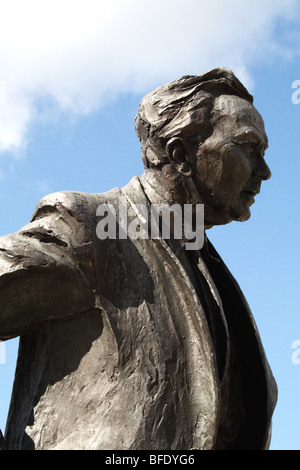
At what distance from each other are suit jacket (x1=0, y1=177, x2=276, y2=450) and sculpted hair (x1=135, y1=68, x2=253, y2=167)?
59 centimetres

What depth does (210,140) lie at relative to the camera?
5375 millimetres

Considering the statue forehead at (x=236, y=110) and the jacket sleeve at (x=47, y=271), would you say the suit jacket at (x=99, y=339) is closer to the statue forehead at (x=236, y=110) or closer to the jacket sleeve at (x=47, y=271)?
the jacket sleeve at (x=47, y=271)

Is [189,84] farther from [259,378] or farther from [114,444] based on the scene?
[114,444]

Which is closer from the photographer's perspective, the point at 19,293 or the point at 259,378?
the point at 19,293

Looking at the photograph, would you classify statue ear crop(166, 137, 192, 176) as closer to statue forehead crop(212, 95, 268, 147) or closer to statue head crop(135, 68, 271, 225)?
statue head crop(135, 68, 271, 225)

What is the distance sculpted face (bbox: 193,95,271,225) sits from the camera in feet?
17.6

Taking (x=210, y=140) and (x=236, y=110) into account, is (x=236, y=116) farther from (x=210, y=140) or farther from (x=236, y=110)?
(x=210, y=140)

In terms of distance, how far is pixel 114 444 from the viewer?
457 centimetres

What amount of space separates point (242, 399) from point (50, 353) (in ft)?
3.55

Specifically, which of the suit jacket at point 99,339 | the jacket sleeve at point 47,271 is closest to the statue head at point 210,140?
the suit jacket at point 99,339

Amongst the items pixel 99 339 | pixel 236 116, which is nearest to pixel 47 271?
pixel 99 339

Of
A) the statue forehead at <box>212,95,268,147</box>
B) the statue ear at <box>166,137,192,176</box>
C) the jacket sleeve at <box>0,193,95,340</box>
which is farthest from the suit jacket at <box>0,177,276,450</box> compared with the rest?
the statue forehead at <box>212,95,268,147</box>

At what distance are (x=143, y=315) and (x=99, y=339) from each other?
0.79 feet
